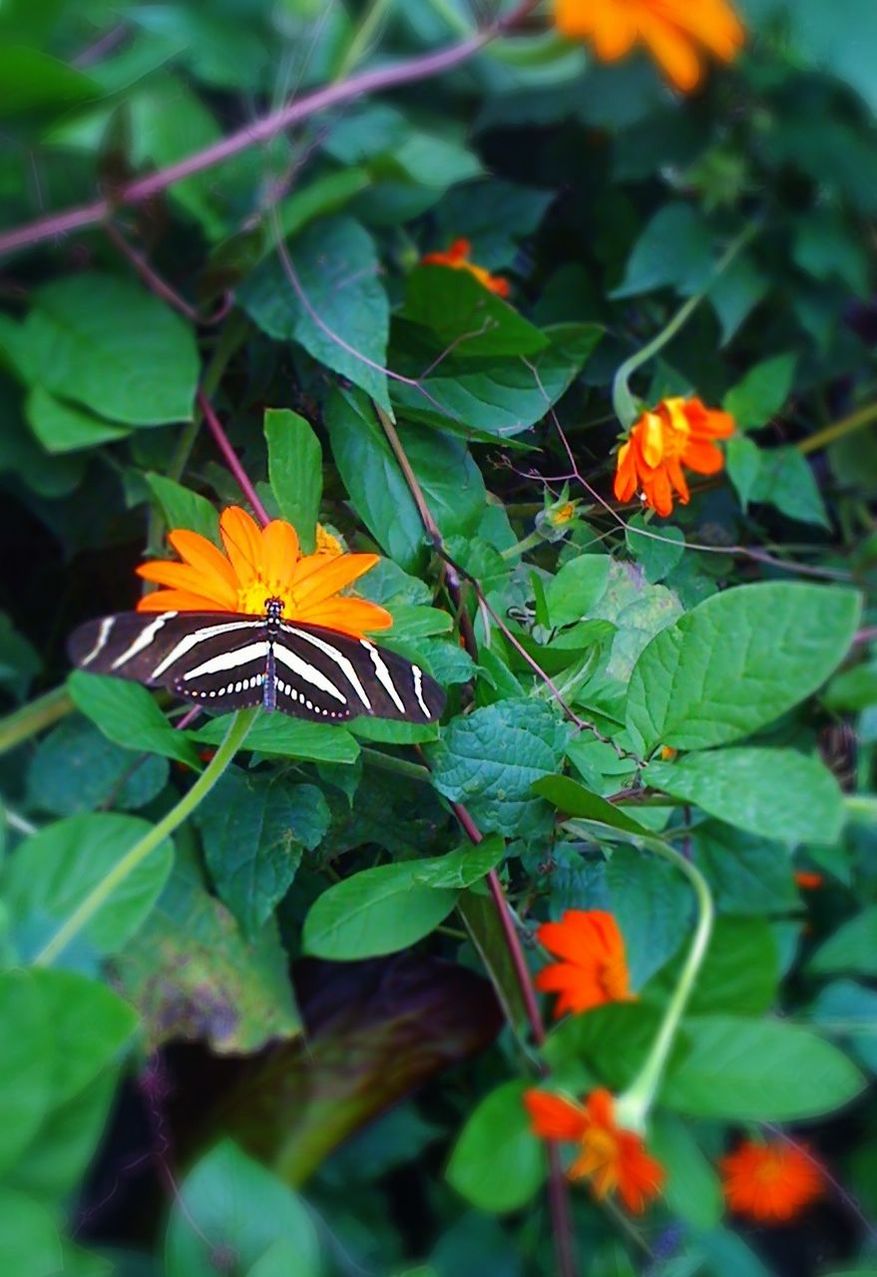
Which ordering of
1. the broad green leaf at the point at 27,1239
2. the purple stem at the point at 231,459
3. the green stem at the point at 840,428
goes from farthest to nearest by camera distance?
the green stem at the point at 840,428 → the purple stem at the point at 231,459 → the broad green leaf at the point at 27,1239

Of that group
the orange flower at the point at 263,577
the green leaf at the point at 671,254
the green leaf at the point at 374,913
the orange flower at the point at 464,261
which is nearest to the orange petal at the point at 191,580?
the orange flower at the point at 263,577

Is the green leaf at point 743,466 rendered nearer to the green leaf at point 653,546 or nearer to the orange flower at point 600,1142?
the green leaf at point 653,546

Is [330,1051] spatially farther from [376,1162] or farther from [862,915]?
[862,915]

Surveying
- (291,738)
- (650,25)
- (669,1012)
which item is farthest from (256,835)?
(650,25)

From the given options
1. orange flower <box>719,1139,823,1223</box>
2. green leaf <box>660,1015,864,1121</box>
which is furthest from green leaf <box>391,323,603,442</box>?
orange flower <box>719,1139,823,1223</box>

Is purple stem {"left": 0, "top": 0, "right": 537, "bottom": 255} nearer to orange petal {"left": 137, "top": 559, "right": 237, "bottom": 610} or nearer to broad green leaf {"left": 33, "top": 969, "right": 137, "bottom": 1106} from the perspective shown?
orange petal {"left": 137, "top": 559, "right": 237, "bottom": 610}

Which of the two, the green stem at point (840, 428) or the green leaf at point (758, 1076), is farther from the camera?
the green stem at point (840, 428)
